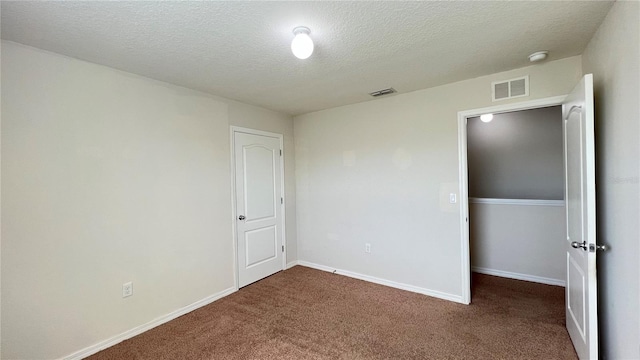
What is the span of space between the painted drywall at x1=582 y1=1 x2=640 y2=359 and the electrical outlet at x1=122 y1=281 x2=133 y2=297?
352 cm

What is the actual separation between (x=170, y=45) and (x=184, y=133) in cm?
111

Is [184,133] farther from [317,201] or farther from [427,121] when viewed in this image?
[427,121]

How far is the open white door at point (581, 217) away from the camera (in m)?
1.75

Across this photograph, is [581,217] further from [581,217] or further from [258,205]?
[258,205]

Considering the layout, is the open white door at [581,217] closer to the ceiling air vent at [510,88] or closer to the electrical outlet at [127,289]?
the ceiling air vent at [510,88]

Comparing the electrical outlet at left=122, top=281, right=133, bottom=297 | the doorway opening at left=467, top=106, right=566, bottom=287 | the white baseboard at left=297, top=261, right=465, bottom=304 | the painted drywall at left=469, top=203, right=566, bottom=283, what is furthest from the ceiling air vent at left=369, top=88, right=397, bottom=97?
the electrical outlet at left=122, top=281, right=133, bottom=297

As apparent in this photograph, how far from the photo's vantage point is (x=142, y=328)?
2604 millimetres

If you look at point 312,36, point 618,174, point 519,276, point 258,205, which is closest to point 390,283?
point 519,276

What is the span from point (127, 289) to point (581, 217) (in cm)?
364

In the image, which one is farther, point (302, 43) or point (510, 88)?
point (510, 88)

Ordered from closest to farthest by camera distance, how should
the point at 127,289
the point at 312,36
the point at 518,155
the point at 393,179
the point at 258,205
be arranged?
the point at 312,36
the point at 127,289
the point at 393,179
the point at 258,205
the point at 518,155

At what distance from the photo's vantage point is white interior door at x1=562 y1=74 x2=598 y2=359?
1.75 m

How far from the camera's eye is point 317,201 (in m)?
4.23

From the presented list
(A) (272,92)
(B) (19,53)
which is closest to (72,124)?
(B) (19,53)
